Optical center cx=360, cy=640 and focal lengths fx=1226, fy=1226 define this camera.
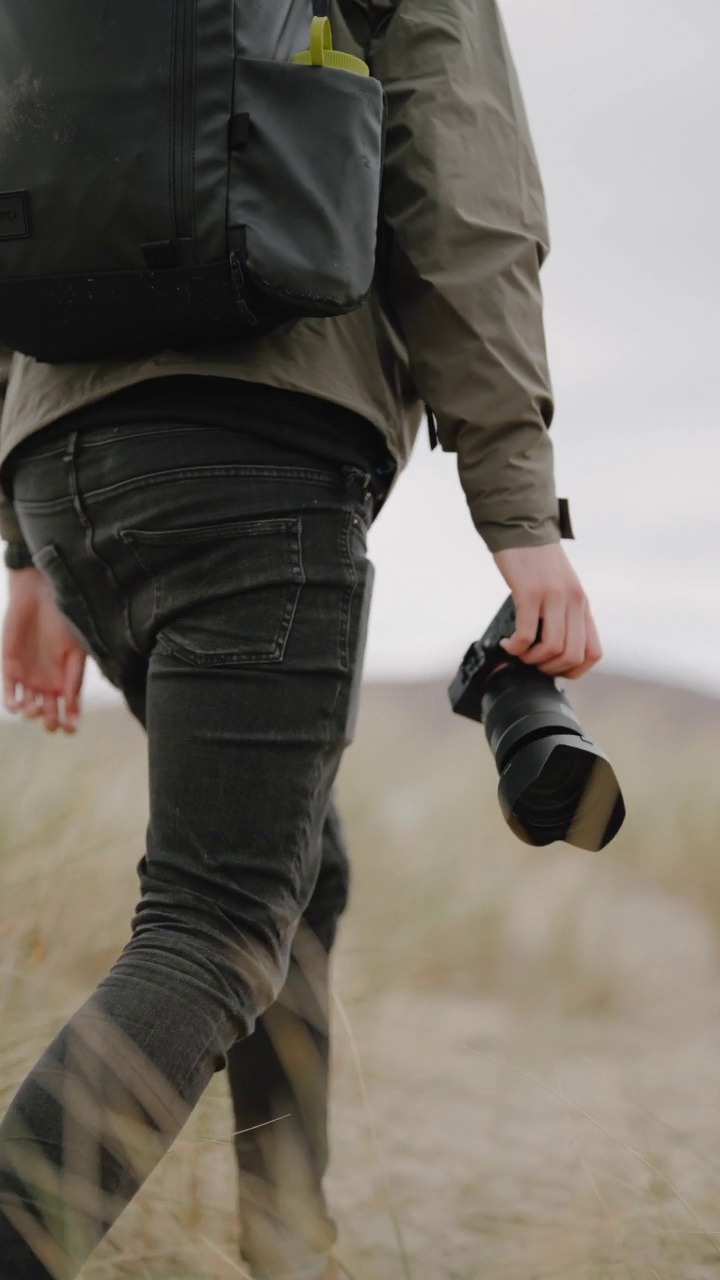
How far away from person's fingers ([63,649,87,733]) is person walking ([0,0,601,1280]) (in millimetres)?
321

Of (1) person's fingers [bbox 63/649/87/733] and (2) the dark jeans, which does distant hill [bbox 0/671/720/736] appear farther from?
(2) the dark jeans

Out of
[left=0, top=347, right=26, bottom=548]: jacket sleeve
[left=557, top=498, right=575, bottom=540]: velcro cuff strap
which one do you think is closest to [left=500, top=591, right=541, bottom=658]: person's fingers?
[left=557, top=498, right=575, bottom=540]: velcro cuff strap

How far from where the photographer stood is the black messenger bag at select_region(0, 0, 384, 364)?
2.73 feet

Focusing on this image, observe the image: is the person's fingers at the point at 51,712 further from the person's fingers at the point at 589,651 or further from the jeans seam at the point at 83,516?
the person's fingers at the point at 589,651

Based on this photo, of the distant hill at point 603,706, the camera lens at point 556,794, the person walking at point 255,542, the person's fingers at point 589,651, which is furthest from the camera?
the distant hill at point 603,706

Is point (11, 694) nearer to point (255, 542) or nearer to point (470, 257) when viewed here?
point (255, 542)

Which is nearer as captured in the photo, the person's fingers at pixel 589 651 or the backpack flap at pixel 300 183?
the backpack flap at pixel 300 183

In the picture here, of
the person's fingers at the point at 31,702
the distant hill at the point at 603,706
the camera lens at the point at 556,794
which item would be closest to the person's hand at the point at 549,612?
the camera lens at the point at 556,794

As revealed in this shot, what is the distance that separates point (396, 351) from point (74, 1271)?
716 millimetres

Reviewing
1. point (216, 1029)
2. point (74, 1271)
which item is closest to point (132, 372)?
point (216, 1029)

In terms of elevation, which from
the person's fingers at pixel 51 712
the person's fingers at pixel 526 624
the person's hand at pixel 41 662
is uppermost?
the person's fingers at pixel 526 624

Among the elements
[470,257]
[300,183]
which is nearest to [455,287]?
[470,257]

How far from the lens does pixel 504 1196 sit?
1.66m

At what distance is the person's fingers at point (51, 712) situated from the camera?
4.40 ft
